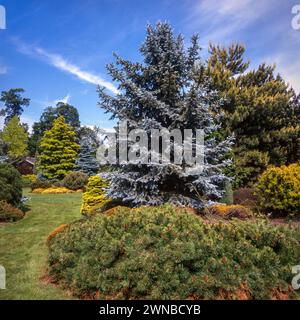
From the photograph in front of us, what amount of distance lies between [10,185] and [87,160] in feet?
53.0

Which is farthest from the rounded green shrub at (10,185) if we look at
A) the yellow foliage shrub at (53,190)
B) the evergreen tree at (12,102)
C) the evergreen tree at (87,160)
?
the evergreen tree at (12,102)

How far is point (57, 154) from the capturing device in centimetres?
2606

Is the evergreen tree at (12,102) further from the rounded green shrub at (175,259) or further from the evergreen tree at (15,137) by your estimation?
the rounded green shrub at (175,259)

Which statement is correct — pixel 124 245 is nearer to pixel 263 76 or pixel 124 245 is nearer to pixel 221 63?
pixel 221 63

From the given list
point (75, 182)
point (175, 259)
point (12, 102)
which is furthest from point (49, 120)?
point (175, 259)

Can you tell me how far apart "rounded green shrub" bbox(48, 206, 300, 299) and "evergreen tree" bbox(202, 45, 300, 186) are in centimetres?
1077

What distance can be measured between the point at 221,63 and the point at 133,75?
9.54 m

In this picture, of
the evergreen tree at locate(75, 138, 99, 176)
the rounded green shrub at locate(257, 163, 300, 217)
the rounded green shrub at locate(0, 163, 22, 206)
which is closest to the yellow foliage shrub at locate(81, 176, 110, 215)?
the rounded green shrub at locate(0, 163, 22, 206)

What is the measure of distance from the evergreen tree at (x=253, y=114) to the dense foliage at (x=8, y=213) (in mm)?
10771

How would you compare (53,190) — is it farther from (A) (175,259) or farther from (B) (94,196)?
(A) (175,259)

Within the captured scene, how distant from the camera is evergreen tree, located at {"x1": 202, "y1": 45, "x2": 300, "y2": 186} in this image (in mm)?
15759

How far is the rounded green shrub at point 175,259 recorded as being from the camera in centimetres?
448

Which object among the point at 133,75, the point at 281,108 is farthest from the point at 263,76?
the point at 133,75

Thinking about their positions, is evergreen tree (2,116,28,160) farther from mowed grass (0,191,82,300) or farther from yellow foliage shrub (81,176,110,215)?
yellow foliage shrub (81,176,110,215)
